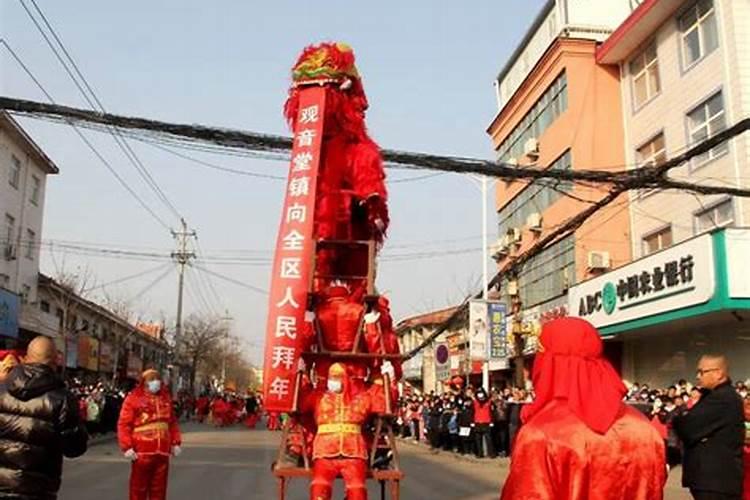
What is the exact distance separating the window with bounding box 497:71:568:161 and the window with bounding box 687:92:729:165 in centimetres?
615

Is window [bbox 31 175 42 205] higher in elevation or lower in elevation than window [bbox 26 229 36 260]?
higher

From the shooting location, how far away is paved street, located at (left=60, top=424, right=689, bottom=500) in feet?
36.7

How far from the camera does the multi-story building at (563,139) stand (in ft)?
77.7

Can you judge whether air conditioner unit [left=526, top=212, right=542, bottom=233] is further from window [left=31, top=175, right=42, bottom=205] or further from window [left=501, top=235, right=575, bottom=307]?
window [left=31, top=175, right=42, bottom=205]

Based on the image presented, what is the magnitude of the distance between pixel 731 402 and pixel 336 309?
3470 mm

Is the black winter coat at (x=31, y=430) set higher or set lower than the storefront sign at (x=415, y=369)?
lower

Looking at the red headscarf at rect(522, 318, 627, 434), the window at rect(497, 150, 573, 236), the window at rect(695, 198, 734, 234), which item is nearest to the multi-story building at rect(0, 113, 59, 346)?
the window at rect(497, 150, 573, 236)

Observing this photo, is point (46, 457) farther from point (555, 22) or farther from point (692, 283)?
point (555, 22)

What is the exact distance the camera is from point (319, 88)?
7.79 meters

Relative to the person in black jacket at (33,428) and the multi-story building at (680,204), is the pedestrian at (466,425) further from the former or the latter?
the person in black jacket at (33,428)

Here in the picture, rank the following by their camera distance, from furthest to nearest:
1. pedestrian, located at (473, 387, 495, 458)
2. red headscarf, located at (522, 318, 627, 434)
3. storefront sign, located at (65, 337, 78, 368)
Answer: storefront sign, located at (65, 337, 78, 368), pedestrian, located at (473, 387, 495, 458), red headscarf, located at (522, 318, 627, 434)

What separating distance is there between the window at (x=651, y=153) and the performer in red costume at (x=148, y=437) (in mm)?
16031

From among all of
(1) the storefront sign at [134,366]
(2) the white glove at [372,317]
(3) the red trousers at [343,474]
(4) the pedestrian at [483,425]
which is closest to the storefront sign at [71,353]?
(1) the storefront sign at [134,366]

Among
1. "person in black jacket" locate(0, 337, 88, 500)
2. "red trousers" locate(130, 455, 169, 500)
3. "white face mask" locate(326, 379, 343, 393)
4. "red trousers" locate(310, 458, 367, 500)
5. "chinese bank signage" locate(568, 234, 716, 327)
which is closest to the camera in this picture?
"person in black jacket" locate(0, 337, 88, 500)
